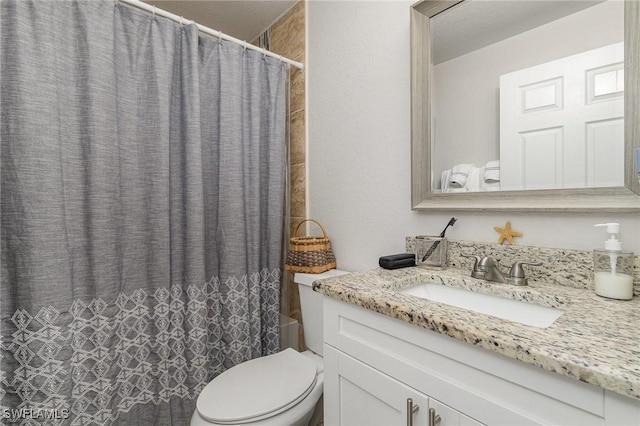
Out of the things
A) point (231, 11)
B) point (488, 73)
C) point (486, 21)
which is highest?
point (231, 11)

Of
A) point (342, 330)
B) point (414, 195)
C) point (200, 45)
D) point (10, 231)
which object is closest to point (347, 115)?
point (414, 195)

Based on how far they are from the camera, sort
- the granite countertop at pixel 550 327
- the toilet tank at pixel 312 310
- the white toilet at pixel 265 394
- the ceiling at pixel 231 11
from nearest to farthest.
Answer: the granite countertop at pixel 550 327 < the white toilet at pixel 265 394 < the toilet tank at pixel 312 310 < the ceiling at pixel 231 11

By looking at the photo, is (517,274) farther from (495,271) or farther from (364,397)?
(364,397)

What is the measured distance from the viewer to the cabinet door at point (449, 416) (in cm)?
58

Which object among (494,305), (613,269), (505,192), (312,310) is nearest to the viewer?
(613,269)

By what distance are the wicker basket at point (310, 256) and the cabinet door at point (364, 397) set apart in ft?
1.77

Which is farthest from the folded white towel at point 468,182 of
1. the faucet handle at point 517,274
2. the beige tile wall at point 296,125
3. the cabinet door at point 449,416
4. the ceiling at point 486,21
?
the beige tile wall at point 296,125

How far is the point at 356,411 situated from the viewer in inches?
31.5

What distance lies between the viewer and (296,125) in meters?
1.77

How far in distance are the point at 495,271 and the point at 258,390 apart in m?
0.87

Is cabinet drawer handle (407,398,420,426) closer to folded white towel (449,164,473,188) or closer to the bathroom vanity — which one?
the bathroom vanity

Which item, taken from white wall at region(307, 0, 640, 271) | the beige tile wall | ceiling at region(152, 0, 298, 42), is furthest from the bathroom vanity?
ceiling at region(152, 0, 298, 42)

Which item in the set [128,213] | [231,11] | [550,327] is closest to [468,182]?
[550,327]

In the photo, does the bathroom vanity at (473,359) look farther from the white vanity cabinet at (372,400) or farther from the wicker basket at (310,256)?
the wicker basket at (310,256)
